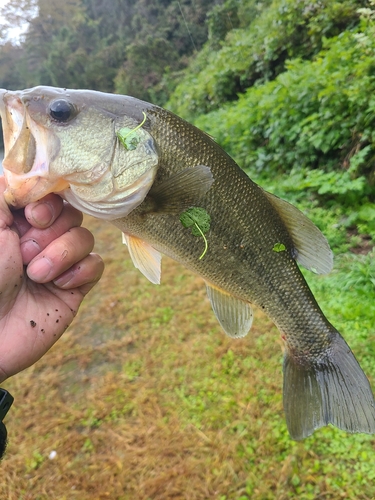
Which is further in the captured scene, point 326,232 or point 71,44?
point 71,44

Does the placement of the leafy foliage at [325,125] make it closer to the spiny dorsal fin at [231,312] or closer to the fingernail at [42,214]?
the spiny dorsal fin at [231,312]

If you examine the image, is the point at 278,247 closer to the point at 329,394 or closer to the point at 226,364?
the point at 329,394

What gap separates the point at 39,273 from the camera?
4.87 feet

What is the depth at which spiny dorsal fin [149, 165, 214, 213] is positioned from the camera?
1.39 meters

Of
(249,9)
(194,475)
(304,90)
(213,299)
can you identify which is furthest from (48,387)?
(249,9)

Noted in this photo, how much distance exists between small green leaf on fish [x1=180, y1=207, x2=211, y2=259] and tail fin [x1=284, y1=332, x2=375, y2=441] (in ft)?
2.53

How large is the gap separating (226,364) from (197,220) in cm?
215

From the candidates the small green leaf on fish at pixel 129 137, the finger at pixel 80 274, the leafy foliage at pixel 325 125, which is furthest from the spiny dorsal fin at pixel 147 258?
the leafy foliage at pixel 325 125

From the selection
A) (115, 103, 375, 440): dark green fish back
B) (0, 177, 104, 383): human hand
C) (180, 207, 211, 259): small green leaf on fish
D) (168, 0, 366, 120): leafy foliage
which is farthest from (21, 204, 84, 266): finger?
(168, 0, 366, 120): leafy foliage

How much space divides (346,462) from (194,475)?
40.4 inches

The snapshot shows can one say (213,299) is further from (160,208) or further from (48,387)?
(48,387)

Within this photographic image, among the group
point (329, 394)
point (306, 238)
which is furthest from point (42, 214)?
point (329, 394)

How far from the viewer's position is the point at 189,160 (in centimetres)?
143

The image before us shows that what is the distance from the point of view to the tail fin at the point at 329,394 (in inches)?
61.0
